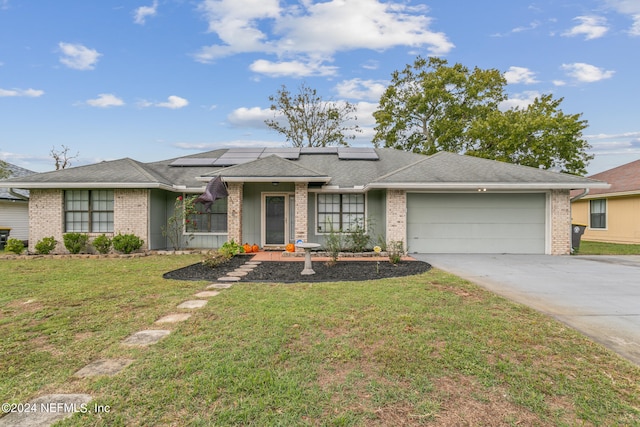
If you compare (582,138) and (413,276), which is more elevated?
(582,138)

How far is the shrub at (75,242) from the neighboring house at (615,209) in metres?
19.6

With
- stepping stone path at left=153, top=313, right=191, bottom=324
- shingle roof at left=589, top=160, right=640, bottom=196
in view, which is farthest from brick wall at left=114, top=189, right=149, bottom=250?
shingle roof at left=589, top=160, right=640, bottom=196

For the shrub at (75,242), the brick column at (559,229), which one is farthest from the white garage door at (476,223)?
the shrub at (75,242)

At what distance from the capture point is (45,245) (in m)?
10.8

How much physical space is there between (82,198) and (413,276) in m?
11.6

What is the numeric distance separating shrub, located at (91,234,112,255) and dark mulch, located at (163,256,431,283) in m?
4.42

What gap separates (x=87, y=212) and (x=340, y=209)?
9.11 metres

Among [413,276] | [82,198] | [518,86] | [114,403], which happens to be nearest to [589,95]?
[518,86]

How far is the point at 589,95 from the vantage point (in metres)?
17.4

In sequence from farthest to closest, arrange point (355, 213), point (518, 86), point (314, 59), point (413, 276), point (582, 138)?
point (518, 86) → point (582, 138) → point (314, 59) → point (355, 213) → point (413, 276)

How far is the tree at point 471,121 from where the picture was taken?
21844 millimetres

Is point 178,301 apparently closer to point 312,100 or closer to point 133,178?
point 133,178

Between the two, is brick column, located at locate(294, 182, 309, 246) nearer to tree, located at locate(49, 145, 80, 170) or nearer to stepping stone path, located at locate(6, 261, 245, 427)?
stepping stone path, located at locate(6, 261, 245, 427)

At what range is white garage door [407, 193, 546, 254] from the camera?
1120 centimetres
